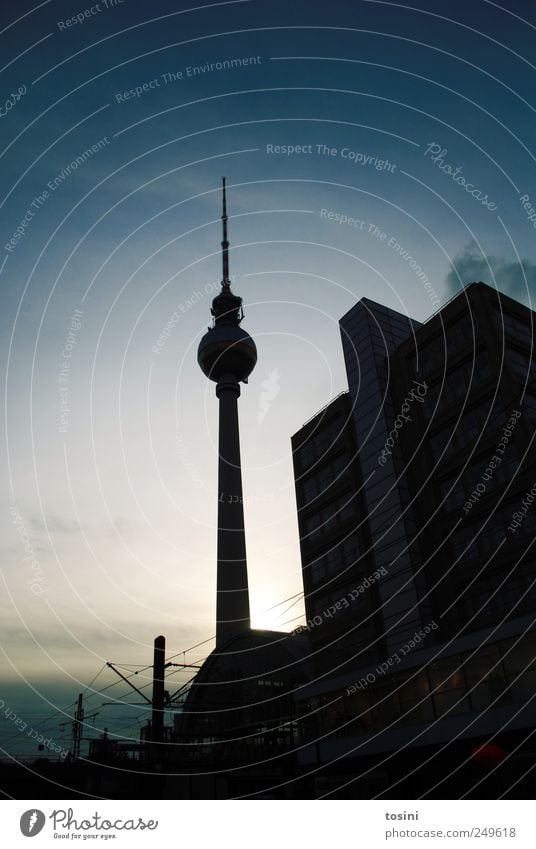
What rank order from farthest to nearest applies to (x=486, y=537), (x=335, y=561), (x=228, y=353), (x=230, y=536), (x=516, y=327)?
(x=228, y=353), (x=230, y=536), (x=335, y=561), (x=516, y=327), (x=486, y=537)

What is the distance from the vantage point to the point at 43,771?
43281 millimetres

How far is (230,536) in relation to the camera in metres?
84.4

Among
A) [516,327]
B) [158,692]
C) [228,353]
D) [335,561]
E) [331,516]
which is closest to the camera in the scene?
[158,692]

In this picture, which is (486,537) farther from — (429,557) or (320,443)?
(320,443)

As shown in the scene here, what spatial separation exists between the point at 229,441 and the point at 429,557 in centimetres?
5394

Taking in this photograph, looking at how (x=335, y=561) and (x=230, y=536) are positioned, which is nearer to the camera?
(x=335, y=561)

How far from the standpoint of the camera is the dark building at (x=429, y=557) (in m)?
30.4

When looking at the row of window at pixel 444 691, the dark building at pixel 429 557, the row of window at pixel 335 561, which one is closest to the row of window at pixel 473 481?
the dark building at pixel 429 557

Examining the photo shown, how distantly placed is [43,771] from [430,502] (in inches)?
1337

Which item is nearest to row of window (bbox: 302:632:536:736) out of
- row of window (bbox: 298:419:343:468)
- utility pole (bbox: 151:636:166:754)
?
utility pole (bbox: 151:636:166:754)

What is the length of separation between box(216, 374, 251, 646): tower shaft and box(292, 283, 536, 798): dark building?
30520mm

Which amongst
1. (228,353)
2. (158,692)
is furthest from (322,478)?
(228,353)
